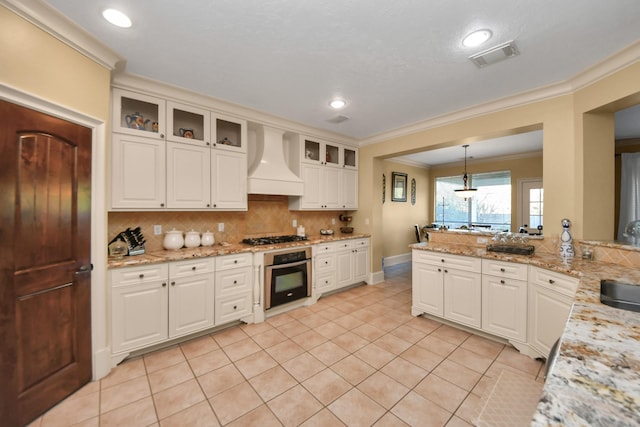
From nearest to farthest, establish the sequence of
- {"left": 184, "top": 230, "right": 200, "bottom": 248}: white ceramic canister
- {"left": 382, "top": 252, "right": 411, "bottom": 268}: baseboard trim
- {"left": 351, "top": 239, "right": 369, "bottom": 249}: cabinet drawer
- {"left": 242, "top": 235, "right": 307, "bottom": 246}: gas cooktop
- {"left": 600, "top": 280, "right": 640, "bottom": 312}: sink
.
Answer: {"left": 600, "top": 280, "right": 640, "bottom": 312}: sink, {"left": 184, "top": 230, "right": 200, "bottom": 248}: white ceramic canister, {"left": 242, "top": 235, "right": 307, "bottom": 246}: gas cooktop, {"left": 351, "top": 239, "right": 369, "bottom": 249}: cabinet drawer, {"left": 382, "top": 252, "right": 411, "bottom": 268}: baseboard trim

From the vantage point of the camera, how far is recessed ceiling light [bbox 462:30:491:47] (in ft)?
5.98

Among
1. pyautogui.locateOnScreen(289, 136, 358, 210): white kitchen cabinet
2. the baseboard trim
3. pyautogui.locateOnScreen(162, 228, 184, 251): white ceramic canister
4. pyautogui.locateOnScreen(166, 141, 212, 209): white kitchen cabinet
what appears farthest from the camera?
the baseboard trim

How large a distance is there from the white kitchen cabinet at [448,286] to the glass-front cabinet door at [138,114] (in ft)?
10.8

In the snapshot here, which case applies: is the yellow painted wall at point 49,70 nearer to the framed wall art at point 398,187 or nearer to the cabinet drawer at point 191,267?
the cabinet drawer at point 191,267

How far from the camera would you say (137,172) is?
2506 millimetres

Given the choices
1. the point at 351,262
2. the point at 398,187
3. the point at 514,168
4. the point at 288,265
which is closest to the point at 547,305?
the point at 351,262

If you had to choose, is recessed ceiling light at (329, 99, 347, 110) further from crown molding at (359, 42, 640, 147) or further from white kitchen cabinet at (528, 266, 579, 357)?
white kitchen cabinet at (528, 266, 579, 357)

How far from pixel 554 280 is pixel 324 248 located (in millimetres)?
2555

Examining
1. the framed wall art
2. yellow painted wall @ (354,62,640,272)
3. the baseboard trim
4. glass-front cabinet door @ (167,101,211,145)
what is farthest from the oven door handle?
the framed wall art

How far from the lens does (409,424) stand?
1657 mm

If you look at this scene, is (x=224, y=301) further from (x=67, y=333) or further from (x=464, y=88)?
(x=464, y=88)

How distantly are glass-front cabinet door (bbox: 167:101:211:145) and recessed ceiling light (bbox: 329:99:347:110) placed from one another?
4.75 feet

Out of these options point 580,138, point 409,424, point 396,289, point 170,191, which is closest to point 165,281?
point 170,191

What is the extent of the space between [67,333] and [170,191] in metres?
1.40
